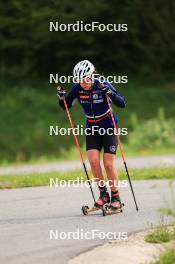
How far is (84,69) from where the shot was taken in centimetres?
1205

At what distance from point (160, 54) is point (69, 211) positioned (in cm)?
3010

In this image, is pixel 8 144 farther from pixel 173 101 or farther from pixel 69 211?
pixel 69 211

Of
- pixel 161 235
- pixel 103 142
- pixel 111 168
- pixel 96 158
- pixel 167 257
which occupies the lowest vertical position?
pixel 167 257

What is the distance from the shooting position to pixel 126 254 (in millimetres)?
9625

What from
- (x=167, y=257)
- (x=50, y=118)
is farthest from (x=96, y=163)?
(x=50, y=118)

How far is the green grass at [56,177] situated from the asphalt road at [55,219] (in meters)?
0.73

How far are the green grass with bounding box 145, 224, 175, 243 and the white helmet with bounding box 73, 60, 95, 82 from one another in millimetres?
2405

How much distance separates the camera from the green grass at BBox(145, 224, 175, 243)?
1023cm

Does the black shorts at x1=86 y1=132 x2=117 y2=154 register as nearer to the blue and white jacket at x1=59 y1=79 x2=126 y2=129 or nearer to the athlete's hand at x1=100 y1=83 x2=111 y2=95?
the blue and white jacket at x1=59 y1=79 x2=126 y2=129

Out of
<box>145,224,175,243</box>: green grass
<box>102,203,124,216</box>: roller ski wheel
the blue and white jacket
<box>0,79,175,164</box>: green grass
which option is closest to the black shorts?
the blue and white jacket

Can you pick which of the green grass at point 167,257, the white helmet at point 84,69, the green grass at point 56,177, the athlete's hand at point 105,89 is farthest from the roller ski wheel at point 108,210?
the green grass at point 56,177

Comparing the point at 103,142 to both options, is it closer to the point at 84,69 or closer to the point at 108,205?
the point at 108,205
